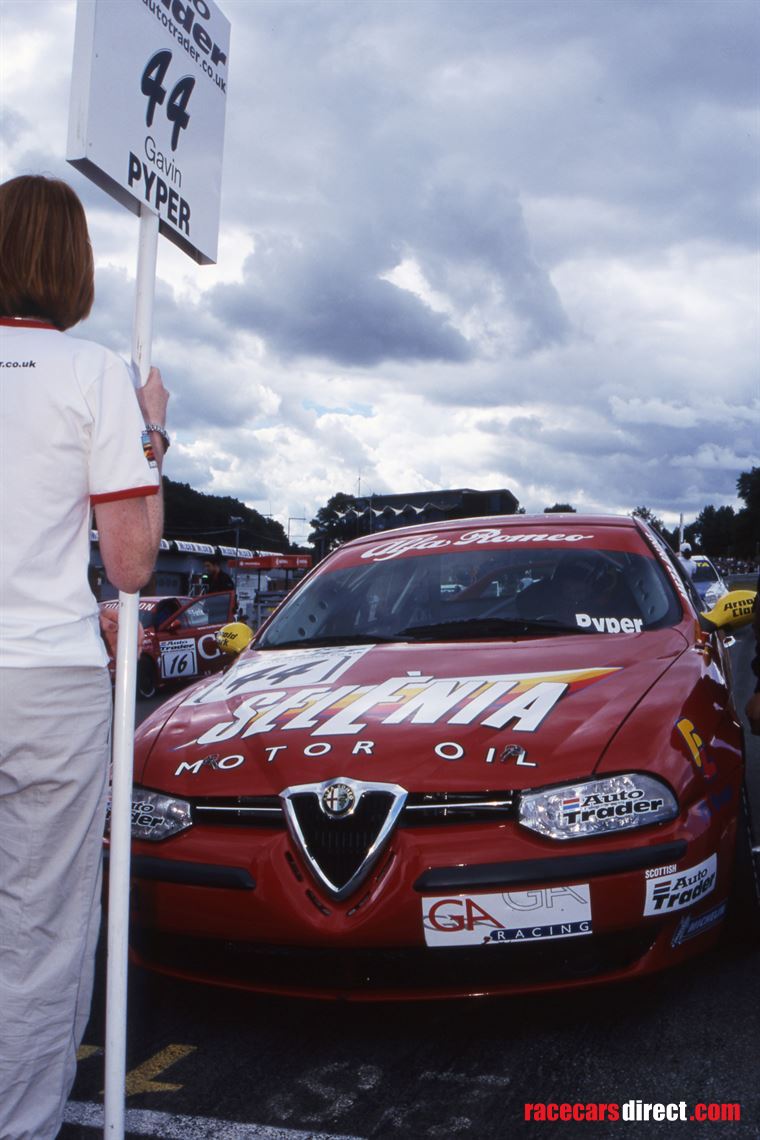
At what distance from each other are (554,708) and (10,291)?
5.16ft

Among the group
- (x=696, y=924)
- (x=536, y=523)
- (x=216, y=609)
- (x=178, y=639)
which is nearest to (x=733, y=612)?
(x=536, y=523)

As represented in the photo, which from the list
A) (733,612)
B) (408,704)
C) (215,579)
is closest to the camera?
(408,704)

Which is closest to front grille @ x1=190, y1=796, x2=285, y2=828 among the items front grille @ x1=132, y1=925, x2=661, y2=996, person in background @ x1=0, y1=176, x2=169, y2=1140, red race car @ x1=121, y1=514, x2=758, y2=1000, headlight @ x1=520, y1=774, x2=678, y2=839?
red race car @ x1=121, y1=514, x2=758, y2=1000

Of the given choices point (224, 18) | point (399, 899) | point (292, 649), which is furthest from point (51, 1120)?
point (224, 18)

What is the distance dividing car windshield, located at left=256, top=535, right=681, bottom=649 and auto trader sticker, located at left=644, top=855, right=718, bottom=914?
952 mm

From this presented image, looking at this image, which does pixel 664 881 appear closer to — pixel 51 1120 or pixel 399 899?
pixel 399 899

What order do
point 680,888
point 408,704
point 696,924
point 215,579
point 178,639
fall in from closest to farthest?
point 680,888
point 696,924
point 408,704
point 178,639
point 215,579

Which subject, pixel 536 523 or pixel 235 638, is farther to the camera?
pixel 536 523

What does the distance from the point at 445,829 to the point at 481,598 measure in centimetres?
144

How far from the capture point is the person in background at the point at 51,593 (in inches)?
68.4

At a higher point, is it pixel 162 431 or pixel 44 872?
pixel 162 431

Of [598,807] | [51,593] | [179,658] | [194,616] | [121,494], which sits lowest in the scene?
[179,658]

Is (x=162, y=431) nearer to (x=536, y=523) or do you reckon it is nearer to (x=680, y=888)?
(x=680, y=888)

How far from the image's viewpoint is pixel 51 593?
5.76ft
